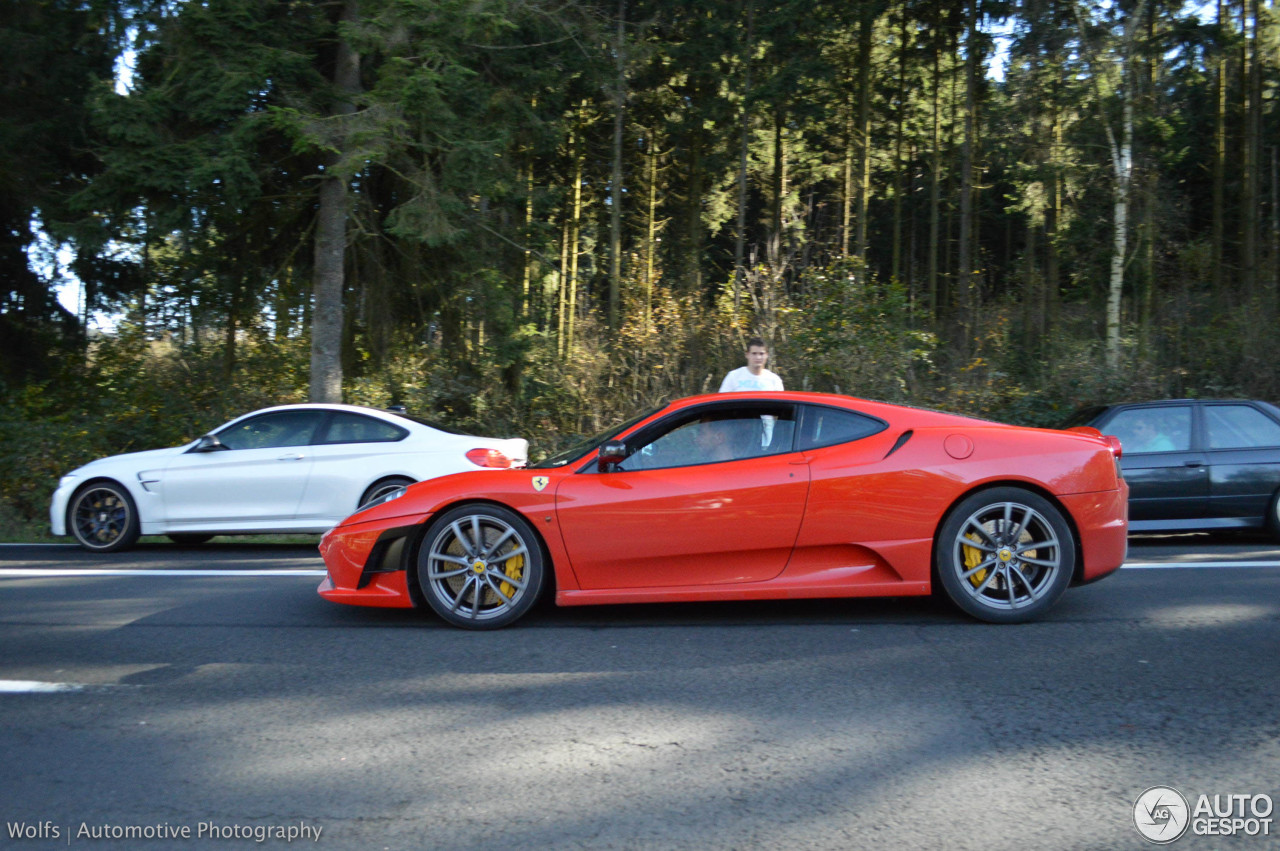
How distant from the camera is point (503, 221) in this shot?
16891 mm

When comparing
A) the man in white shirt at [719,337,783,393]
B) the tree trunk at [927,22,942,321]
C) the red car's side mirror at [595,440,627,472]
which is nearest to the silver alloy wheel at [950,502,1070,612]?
the red car's side mirror at [595,440,627,472]

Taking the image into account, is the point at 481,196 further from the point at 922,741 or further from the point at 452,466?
the point at 922,741

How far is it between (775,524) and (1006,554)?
51.8 inches

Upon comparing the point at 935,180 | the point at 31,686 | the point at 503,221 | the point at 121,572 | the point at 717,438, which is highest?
the point at 935,180

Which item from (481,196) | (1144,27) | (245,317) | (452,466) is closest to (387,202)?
(481,196)

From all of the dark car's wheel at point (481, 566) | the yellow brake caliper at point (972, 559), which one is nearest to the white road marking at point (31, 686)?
the dark car's wheel at point (481, 566)

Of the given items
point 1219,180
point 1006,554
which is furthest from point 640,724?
point 1219,180

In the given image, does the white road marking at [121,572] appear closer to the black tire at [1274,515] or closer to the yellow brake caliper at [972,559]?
the yellow brake caliper at [972,559]

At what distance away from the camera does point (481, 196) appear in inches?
616

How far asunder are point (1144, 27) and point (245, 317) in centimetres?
1887

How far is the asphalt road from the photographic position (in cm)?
313

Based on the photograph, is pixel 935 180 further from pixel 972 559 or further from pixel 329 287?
pixel 972 559

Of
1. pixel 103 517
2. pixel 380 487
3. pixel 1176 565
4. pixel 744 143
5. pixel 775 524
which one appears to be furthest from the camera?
pixel 744 143

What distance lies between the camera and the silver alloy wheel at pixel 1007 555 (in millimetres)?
5449
